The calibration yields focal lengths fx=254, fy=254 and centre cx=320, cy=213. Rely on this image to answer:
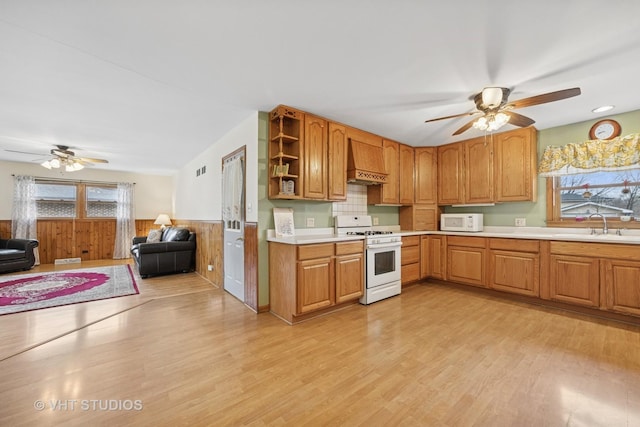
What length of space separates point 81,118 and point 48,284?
2881mm

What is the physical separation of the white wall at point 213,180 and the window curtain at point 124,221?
1108 millimetres

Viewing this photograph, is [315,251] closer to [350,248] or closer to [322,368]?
[350,248]

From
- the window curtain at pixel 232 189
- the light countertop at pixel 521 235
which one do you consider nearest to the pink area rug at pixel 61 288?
the window curtain at pixel 232 189

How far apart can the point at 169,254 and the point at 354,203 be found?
12.3 ft

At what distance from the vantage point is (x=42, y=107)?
9.72 feet

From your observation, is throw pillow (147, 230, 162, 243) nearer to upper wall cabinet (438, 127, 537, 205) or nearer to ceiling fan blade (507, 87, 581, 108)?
upper wall cabinet (438, 127, 537, 205)

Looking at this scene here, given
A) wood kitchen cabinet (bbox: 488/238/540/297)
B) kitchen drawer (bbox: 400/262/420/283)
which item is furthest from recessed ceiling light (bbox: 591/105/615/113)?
kitchen drawer (bbox: 400/262/420/283)

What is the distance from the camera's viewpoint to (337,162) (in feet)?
11.3

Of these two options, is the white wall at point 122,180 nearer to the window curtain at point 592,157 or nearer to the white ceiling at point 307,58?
the white ceiling at point 307,58

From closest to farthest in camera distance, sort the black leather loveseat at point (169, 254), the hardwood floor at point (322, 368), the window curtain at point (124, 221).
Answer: the hardwood floor at point (322, 368)
the black leather loveseat at point (169, 254)
the window curtain at point (124, 221)

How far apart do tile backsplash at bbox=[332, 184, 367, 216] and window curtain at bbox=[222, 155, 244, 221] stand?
54.3 inches

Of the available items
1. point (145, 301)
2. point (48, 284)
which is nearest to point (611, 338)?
point (145, 301)

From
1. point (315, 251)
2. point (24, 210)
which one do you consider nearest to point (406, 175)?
point (315, 251)

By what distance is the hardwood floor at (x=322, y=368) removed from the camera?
1.49 m
